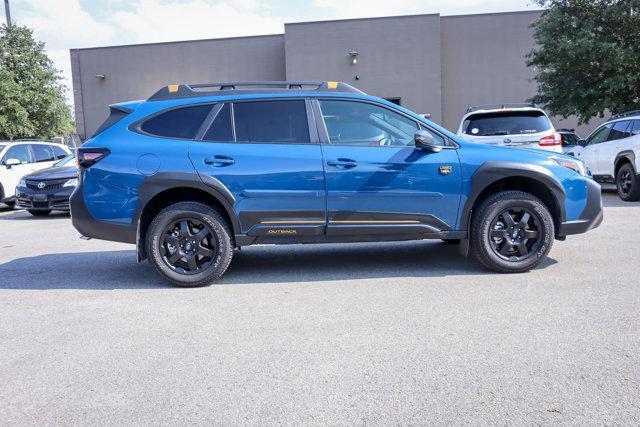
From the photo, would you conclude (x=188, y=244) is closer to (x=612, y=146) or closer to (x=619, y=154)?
(x=619, y=154)

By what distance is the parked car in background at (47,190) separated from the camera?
1180cm

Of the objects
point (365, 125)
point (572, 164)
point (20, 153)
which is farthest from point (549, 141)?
point (20, 153)

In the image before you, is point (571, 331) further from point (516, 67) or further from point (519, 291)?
point (516, 67)

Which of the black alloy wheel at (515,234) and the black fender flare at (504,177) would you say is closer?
the black fender flare at (504,177)

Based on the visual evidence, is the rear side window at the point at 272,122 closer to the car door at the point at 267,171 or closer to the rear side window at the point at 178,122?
the car door at the point at 267,171

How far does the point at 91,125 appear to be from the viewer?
3256 cm

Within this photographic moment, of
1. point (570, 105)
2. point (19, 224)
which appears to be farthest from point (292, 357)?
point (570, 105)

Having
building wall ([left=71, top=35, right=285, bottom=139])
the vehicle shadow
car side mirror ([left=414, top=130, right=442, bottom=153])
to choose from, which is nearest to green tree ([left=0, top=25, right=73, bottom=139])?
building wall ([left=71, top=35, right=285, bottom=139])

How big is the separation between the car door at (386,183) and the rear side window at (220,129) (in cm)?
89

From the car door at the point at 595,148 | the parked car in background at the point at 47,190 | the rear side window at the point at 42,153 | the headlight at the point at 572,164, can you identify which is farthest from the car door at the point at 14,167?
the car door at the point at 595,148

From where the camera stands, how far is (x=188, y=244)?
213 inches

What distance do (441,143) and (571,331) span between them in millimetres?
2268

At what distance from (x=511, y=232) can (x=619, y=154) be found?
7315 millimetres

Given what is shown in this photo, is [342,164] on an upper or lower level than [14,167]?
lower
